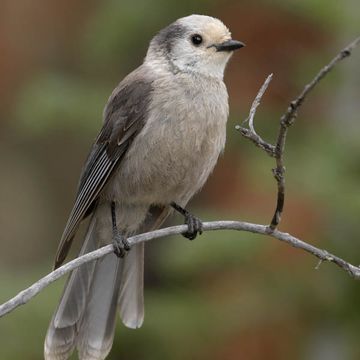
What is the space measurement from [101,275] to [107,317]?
0.77 feet

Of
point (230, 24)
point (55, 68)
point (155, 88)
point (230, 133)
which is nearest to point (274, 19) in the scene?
point (230, 24)

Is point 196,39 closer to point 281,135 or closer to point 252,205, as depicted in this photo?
point 281,135

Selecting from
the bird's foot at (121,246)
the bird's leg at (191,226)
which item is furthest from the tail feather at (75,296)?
the bird's leg at (191,226)

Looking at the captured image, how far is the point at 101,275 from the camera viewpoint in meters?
5.39

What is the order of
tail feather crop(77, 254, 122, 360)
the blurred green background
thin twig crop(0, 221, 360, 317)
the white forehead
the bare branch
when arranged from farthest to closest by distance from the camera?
the blurred green background, the white forehead, tail feather crop(77, 254, 122, 360), thin twig crop(0, 221, 360, 317), the bare branch

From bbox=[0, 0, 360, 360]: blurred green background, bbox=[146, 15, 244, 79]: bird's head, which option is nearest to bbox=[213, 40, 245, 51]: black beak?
bbox=[146, 15, 244, 79]: bird's head

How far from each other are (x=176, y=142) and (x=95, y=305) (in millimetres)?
992

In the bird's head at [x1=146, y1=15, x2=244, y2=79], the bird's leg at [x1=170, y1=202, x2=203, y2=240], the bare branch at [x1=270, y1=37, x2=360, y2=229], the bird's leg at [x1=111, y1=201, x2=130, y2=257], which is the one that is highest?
the bare branch at [x1=270, y1=37, x2=360, y2=229]

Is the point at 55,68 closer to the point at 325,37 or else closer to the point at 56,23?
the point at 56,23

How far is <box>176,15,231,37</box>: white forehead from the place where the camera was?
209 inches

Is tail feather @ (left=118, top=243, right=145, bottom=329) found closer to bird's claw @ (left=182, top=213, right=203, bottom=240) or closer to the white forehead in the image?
bird's claw @ (left=182, top=213, right=203, bottom=240)

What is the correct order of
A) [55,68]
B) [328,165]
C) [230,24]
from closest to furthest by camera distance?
[328,165] → [230,24] → [55,68]

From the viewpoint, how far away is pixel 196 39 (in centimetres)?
534

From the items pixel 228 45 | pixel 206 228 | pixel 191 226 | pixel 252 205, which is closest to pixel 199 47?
pixel 228 45
